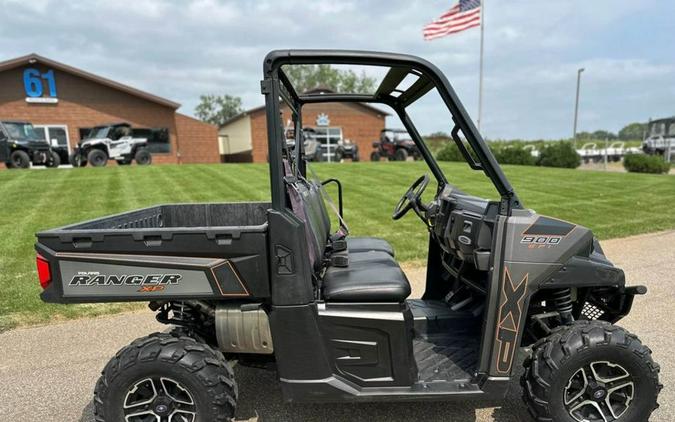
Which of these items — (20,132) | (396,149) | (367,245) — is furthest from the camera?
(396,149)

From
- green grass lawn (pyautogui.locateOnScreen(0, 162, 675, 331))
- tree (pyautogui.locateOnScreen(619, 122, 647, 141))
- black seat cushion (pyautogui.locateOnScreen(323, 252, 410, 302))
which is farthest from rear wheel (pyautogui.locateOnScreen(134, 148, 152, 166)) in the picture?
tree (pyautogui.locateOnScreen(619, 122, 647, 141))

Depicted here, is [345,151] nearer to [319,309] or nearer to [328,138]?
[328,138]

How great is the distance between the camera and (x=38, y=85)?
839 inches

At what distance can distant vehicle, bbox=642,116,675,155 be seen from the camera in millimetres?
25267

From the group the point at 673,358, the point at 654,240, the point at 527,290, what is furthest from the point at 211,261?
the point at 654,240

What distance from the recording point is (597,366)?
2.30m

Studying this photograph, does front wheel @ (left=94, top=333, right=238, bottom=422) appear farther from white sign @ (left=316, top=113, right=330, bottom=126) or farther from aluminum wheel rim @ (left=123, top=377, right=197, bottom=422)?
white sign @ (left=316, top=113, right=330, bottom=126)

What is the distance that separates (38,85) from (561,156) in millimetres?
24836

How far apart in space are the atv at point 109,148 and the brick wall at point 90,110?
424cm

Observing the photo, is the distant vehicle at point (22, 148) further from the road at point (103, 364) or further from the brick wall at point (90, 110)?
the road at point (103, 364)

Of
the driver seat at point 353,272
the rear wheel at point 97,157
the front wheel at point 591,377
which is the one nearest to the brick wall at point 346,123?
the rear wheel at point 97,157

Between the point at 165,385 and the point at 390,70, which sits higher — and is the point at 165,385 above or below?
below

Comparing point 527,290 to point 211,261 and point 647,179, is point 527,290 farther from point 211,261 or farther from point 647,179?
point 647,179

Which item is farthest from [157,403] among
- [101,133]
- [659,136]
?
[659,136]
